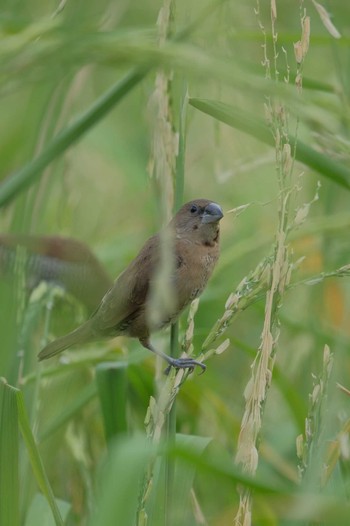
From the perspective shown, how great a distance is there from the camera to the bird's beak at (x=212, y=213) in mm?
2758

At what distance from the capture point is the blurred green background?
108cm

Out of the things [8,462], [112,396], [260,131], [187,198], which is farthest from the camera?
[187,198]

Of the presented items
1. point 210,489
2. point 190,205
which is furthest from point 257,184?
point 210,489

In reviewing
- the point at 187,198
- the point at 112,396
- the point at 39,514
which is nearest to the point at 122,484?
the point at 39,514

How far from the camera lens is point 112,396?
2.15 m

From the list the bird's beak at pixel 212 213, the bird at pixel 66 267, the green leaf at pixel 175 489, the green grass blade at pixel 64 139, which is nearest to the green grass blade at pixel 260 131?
the green grass blade at pixel 64 139

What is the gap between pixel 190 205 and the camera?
287cm

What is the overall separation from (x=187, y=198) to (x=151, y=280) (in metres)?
1.85

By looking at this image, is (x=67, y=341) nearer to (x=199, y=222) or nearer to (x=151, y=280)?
(x=151, y=280)

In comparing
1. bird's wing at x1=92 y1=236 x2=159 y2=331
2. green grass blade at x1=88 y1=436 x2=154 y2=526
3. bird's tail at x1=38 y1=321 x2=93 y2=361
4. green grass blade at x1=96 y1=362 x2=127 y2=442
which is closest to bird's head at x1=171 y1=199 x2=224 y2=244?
bird's wing at x1=92 y1=236 x2=159 y2=331

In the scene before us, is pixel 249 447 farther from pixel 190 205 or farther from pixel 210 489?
pixel 190 205

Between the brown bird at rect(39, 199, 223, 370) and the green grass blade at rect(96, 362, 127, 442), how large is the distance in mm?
286

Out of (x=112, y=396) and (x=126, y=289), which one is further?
(x=126, y=289)

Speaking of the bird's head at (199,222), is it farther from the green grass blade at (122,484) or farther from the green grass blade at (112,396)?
the green grass blade at (122,484)
